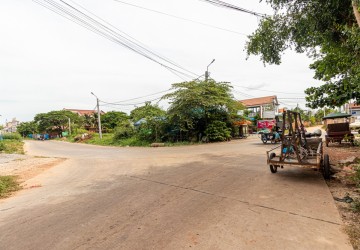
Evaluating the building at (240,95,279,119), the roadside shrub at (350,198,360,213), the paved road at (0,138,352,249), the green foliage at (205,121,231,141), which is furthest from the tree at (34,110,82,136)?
the roadside shrub at (350,198,360,213)

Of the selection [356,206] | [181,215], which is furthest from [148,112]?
[356,206]

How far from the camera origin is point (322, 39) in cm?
647

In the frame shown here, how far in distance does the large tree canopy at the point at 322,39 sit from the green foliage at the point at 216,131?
11.3 metres

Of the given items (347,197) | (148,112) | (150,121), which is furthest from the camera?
(148,112)

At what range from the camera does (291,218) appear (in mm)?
3764

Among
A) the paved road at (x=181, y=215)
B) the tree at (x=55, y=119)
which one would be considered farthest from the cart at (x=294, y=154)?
the tree at (x=55, y=119)

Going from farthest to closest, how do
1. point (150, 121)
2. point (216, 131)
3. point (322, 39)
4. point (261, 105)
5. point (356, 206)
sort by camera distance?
1. point (261, 105)
2. point (150, 121)
3. point (216, 131)
4. point (322, 39)
5. point (356, 206)

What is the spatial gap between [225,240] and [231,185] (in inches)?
115

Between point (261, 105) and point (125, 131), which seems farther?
point (261, 105)

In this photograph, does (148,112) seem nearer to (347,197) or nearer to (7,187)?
(7,187)

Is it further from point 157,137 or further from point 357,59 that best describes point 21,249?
point 157,137

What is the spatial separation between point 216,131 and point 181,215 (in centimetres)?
1714

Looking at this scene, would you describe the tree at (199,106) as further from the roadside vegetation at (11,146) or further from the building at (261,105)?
the building at (261,105)

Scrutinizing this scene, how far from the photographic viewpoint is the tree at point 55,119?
59.2 metres
